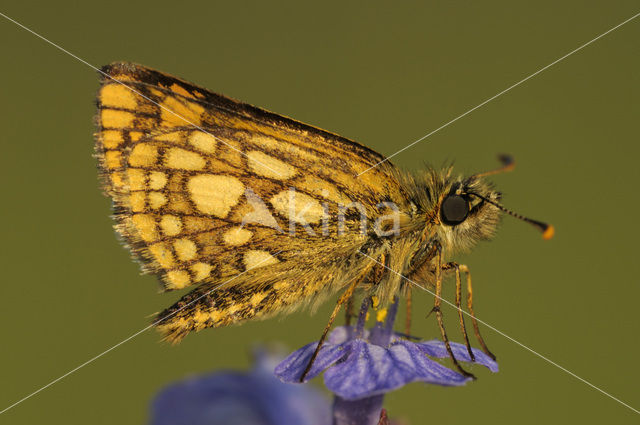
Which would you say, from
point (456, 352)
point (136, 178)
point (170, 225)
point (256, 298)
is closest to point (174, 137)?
point (136, 178)

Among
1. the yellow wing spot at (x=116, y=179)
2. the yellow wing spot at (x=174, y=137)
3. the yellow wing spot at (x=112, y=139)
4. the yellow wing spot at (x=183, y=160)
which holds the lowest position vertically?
the yellow wing spot at (x=116, y=179)

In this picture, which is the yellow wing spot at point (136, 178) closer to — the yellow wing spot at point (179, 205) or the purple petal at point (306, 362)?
the yellow wing spot at point (179, 205)

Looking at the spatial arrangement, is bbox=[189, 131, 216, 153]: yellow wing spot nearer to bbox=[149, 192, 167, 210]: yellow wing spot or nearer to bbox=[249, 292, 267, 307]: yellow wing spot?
bbox=[149, 192, 167, 210]: yellow wing spot

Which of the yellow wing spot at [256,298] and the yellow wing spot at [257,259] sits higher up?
the yellow wing spot at [257,259]

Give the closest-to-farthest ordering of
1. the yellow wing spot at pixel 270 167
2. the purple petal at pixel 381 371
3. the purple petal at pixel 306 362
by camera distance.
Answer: the purple petal at pixel 381 371, the purple petal at pixel 306 362, the yellow wing spot at pixel 270 167

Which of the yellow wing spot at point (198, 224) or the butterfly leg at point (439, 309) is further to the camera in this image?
the yellow wing spot at point (198, 224)

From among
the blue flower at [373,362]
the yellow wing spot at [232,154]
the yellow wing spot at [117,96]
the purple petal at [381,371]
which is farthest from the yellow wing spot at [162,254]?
the purple petal at [381,371]

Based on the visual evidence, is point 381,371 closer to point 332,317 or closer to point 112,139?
point 332,317

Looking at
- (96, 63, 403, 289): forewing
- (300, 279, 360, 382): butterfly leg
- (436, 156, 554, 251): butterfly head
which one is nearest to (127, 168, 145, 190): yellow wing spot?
(96, 63, 403, 289): forewing
